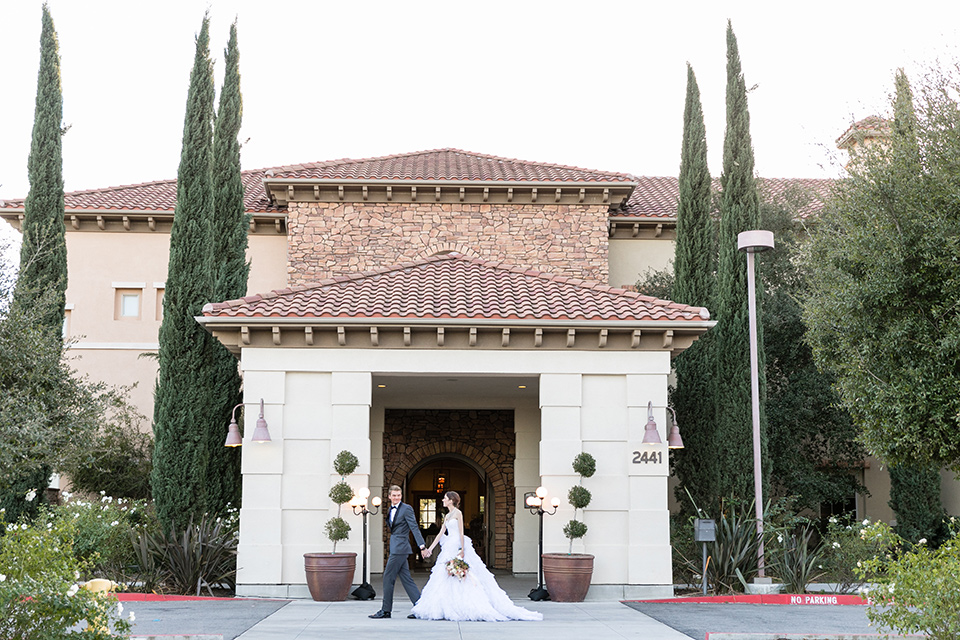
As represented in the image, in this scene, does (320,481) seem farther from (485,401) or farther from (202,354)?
(485,401)

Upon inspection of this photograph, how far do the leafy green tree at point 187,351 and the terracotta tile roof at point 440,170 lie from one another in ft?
9.76

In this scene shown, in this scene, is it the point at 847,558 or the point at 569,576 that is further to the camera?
the point at 847,558

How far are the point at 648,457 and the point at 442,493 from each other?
10.0m

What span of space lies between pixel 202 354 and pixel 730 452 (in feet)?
35.5

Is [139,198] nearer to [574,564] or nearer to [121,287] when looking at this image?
[121,287]

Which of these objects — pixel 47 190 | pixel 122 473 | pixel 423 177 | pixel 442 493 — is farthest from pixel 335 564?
pixel 423 177

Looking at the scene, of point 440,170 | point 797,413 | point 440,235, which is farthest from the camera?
point 440,170

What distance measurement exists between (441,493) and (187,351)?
8804 millimetres

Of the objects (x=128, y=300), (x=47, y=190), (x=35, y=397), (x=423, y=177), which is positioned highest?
(x=423, y=177)

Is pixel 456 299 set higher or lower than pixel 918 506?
higher

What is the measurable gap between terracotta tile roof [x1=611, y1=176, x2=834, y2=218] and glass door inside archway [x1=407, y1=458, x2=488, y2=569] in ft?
26.5

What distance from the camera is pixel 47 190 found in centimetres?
1920

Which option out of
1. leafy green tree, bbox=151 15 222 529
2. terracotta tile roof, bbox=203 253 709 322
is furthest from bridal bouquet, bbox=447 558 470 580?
leafy green tree, bbox=151 15 222 529

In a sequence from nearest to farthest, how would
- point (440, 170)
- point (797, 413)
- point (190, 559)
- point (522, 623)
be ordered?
point (522, 623) → point (190, 559) → point (797, 413) → point (440, 170)
